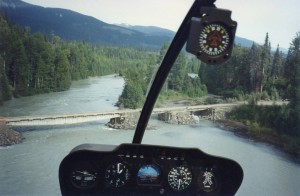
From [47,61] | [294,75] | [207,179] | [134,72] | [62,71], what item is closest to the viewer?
[207,179]

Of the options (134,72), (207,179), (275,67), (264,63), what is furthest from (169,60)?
(264,63)

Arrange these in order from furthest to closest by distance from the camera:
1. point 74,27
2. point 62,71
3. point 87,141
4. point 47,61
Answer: point 87,141, point 74,27, point 47,61, point 62,71

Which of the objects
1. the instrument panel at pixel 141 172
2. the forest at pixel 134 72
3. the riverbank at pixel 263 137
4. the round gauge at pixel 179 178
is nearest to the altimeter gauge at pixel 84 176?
the instrument panel at pixel 141 172

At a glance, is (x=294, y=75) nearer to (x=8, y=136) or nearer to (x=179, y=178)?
(x=179, y=178)

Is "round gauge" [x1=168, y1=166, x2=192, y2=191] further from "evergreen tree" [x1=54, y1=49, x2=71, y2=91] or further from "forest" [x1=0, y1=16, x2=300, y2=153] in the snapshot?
"evergreen tree" [x1=54, y1=49, x2=71, y2=91]

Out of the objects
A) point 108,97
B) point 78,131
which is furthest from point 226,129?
point 78,131

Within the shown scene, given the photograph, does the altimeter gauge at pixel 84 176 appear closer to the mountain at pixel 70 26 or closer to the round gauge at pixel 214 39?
the round gauge at pixel 214 39

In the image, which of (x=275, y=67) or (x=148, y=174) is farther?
(x=275, y=67)
